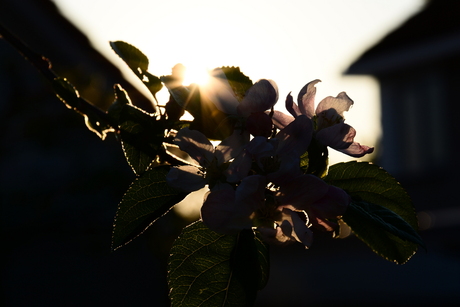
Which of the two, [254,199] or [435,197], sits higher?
[254,199]

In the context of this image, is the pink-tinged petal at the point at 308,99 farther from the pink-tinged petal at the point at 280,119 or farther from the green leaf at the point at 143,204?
the green leaf at the point at 143,204

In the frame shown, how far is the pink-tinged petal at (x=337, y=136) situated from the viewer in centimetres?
84

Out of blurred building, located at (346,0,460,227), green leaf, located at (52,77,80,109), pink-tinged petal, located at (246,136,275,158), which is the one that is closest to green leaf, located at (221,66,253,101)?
pink-tinged petal, located at (246,136,275,158)

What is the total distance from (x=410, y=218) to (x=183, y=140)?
1.34ft

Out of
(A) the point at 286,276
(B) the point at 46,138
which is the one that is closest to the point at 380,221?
(B) the point at 46,138

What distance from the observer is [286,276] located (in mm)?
11875

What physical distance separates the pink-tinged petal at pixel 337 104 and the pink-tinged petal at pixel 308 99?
0.7 inches

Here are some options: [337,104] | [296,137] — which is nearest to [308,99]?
[337,104]

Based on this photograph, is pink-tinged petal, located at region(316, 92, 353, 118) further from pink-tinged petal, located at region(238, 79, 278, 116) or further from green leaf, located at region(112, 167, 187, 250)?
green leaf, located at region(112, 167, 187, 250)

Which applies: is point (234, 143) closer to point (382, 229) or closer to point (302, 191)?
point (302, 191)

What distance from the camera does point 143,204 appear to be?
83cm

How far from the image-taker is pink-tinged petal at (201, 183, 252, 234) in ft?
2.34

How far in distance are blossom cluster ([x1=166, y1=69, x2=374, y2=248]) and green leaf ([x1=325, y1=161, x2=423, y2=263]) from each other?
2.1 inches

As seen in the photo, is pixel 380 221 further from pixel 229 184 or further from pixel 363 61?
pixel 363 61
